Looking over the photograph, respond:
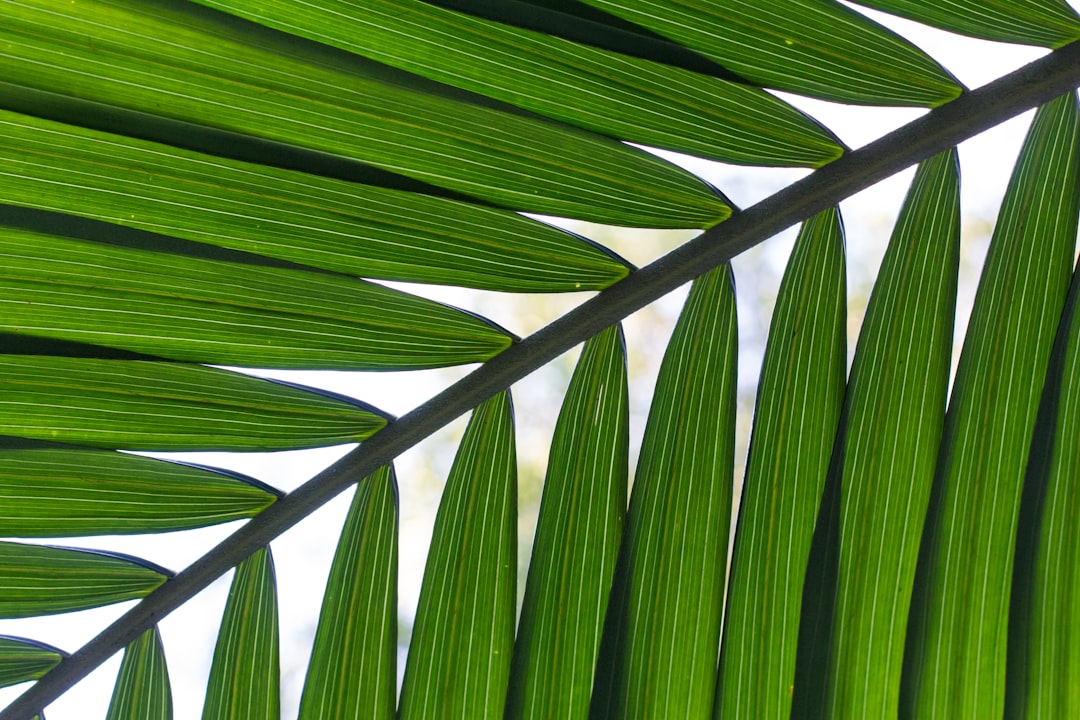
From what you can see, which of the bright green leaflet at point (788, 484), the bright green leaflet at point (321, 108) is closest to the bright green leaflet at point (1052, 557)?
the bright green leaflet at point (788, 484)

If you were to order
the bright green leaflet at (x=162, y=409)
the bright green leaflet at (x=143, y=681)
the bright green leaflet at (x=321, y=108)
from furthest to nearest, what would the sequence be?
the bright green leaflet at (x=143, y=681) → the bright green leaflet at (x=162, y=409) → the bright green leaflet at (x=321, y=108)

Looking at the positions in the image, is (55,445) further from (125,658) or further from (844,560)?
(844,560)

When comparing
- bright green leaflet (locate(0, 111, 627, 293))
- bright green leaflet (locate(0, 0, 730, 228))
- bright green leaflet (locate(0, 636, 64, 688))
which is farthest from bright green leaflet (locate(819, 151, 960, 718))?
bright green leaflet (locate(0, 636, 64, 688))

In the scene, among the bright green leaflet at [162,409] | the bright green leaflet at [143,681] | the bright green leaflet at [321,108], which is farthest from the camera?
the bright green leaflet at [143,681]

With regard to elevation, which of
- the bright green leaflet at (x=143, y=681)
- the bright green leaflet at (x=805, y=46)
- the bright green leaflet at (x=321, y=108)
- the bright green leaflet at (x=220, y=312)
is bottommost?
the bright green leaflet at (x=143, y=681)

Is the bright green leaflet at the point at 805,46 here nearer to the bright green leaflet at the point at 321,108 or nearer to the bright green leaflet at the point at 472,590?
the bright green leaflet at the point at 321,108

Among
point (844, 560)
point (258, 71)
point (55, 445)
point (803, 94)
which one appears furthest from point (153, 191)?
point (844, 560)

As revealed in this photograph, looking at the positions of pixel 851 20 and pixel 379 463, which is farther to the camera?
pixel 379 463
